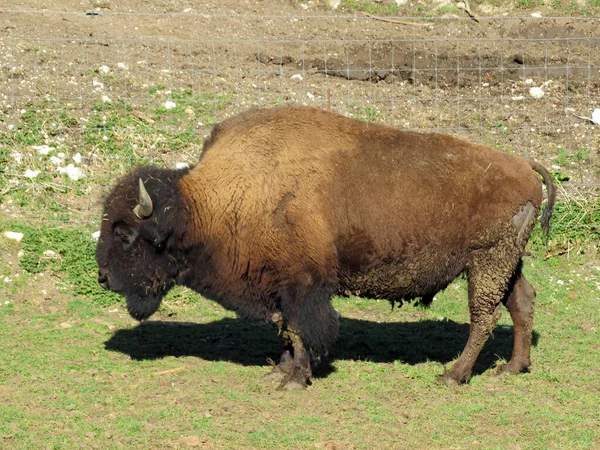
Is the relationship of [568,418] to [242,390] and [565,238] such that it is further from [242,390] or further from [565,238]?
[565,238]

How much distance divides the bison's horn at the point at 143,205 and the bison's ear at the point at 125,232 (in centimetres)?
18

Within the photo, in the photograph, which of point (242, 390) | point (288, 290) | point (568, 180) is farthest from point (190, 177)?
point (568, 180)

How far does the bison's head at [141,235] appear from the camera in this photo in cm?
786

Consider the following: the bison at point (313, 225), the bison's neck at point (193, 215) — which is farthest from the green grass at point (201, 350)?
the bison's neck at point (193, 215)

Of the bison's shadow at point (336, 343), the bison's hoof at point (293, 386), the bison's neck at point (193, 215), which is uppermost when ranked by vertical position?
the bison's neck at point (193, 215)

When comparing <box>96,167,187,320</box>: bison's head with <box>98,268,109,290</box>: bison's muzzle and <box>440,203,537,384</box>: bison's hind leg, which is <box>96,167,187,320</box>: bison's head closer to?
<box>98,268,109,290</box>: bison's muzzle

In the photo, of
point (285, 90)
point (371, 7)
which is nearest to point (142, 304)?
point (285, 90)

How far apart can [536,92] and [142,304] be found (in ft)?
27.1

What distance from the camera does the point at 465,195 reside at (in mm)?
8000

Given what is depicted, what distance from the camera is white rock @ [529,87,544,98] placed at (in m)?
14.1

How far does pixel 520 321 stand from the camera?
28.2ft

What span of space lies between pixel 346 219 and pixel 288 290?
0.78 m

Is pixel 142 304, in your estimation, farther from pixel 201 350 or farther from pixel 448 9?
pixel 448 9

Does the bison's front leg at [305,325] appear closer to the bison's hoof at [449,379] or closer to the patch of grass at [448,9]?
the bison's hoof at [449,379]
